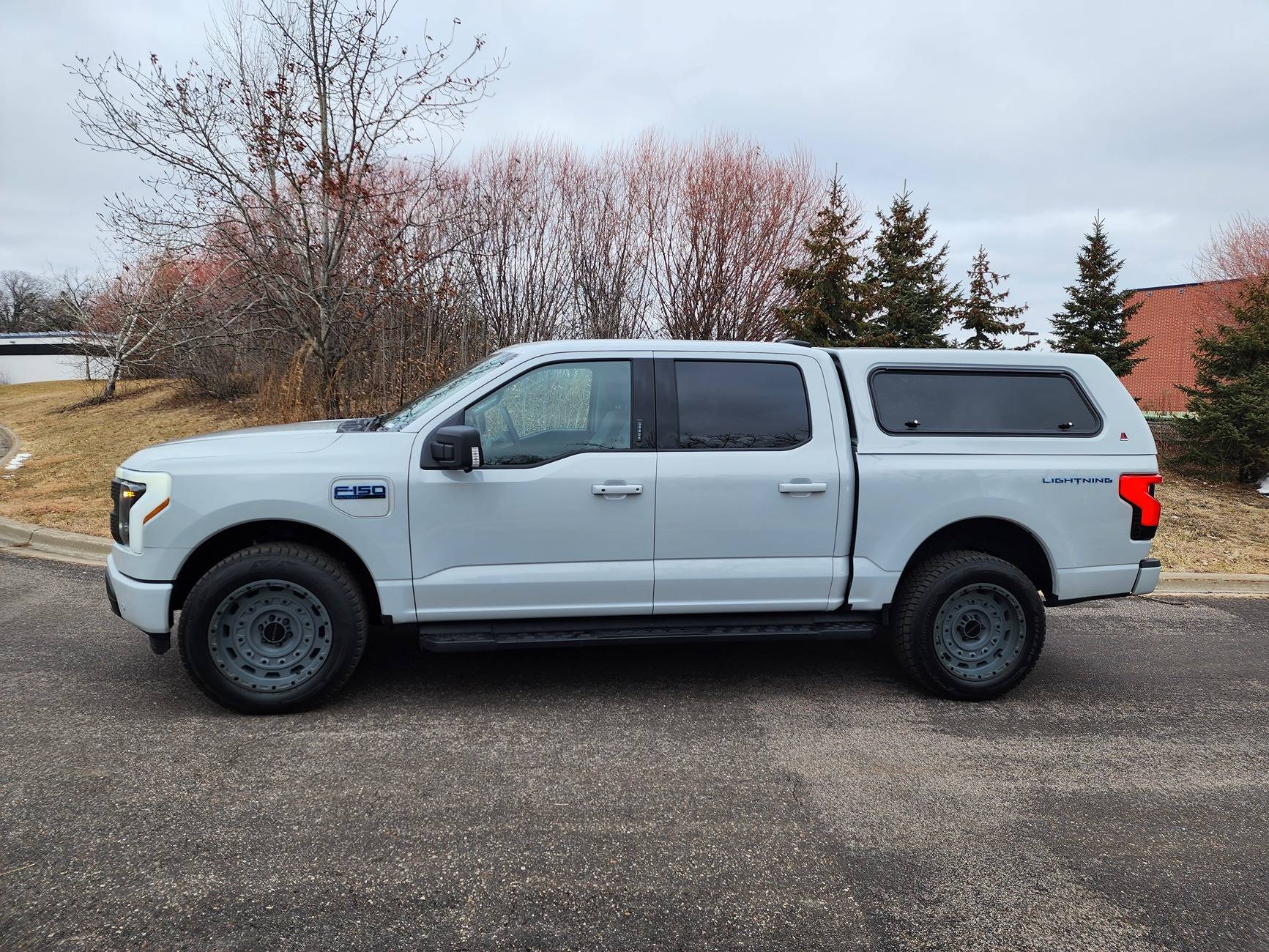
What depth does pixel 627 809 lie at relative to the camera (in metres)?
3.34

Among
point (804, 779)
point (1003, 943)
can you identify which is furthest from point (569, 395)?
point (1003, 943)

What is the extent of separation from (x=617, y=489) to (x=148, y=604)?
2.37 meters

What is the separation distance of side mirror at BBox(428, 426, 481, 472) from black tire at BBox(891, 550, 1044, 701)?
2494mm

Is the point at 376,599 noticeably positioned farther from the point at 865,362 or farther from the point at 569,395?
the point at 865,362

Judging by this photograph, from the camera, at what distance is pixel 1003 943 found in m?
2.58

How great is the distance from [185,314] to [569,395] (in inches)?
513

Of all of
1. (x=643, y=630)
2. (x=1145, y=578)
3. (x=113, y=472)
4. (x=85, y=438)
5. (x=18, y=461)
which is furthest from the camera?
(x=85, y=438)

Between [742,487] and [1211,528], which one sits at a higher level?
[742,487]

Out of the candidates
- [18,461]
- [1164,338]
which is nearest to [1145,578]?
[18,461]

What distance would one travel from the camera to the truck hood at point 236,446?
4152 mm

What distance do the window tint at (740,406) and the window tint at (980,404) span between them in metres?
0.49

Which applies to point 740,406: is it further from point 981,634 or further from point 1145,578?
point 1145,578

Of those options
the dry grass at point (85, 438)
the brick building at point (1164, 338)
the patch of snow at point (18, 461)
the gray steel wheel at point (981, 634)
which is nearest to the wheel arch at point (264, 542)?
the gray steel wheel at point (981, 634)

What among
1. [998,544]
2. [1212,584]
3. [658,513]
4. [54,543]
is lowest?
[1212,584]
